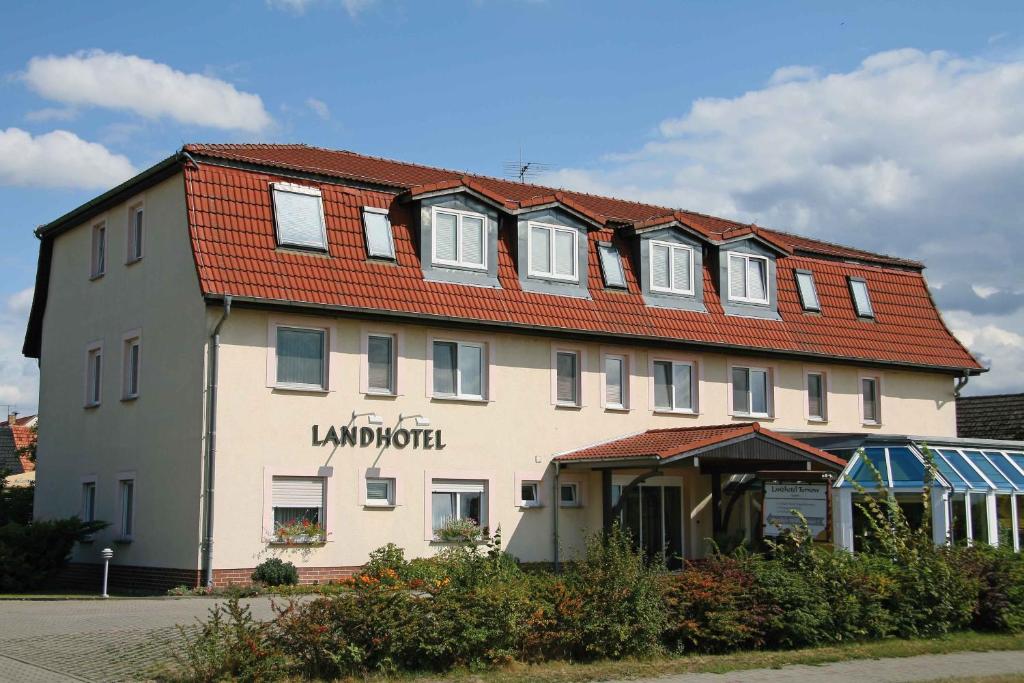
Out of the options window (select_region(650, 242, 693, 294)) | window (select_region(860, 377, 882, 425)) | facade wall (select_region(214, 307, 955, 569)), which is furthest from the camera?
window (select_region(860, 377, 882, 425))

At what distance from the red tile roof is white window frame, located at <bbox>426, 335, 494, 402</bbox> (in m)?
0.82

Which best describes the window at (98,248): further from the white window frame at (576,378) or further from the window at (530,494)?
the window at (530,494)

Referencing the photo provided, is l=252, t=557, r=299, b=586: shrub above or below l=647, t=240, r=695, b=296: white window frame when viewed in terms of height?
below

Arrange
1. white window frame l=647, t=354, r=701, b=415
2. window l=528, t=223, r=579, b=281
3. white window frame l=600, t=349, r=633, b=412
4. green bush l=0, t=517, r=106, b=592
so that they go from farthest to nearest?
white window frame l=647, t=354, r=701, b=415, white window frame l=600, t=349, r=633, b=412, window l=528, t=223, r=579, b=281, green bush l=0, t=517, r=106, b=592

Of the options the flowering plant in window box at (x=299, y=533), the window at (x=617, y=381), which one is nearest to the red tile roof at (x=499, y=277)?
the window at (x=617, y=381)

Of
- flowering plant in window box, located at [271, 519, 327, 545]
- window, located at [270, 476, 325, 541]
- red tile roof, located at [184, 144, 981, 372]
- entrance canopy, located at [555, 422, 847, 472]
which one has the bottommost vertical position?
flowering plant in window box, located at [271, 519, 327, 545]

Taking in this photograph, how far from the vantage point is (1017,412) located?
131 feet

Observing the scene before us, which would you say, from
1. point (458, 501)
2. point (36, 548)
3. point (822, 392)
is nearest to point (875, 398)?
point (822, 392)

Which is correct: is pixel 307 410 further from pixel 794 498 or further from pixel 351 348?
pixel 794 498

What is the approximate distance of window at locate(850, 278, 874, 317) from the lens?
32188mm

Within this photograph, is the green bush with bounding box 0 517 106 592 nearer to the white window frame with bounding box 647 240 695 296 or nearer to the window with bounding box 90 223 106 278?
the window with bounding box 90 223 106 278

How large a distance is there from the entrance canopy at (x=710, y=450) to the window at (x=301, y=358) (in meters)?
5.80

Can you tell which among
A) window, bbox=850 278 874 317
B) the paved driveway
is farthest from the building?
the paved driveway

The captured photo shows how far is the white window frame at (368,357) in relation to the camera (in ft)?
78.6
